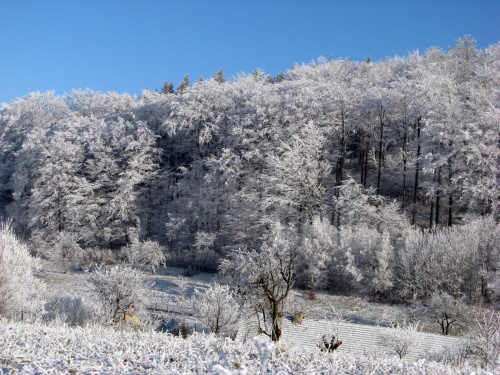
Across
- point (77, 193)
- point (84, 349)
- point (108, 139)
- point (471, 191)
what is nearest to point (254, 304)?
point (84, 349)

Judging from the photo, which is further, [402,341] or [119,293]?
[119,293]

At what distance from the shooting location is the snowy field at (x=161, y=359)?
6.09 metres

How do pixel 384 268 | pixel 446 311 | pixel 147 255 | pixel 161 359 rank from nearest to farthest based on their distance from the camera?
pixel 161 359, pixel 446 311, pixel 384 268, pixel 147 255

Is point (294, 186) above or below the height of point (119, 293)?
above

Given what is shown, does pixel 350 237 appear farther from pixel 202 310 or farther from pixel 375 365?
pixel 375 365

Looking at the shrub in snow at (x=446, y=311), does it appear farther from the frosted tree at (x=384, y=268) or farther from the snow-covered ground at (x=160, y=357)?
the snow-covered ground at (x=160, y=357)

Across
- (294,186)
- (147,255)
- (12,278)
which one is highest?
(294,186)

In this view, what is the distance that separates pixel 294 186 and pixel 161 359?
2481cm

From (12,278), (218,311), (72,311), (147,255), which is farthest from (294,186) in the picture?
(12,278)

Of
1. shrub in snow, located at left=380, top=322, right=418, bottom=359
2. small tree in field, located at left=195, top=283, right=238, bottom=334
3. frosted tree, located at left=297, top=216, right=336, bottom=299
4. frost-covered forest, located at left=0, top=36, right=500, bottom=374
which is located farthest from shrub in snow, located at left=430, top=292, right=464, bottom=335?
small tree in field, located at left=195, top=283, right=238, bottom=334

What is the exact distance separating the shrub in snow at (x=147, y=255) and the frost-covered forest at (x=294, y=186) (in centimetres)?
13

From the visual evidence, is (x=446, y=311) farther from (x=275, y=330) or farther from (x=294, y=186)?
(x=294, y=186)

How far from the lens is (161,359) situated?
6.42 metres

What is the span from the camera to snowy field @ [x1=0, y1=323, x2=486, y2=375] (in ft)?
20.0
